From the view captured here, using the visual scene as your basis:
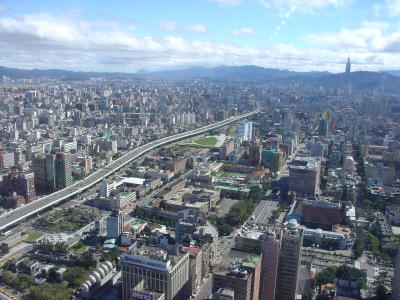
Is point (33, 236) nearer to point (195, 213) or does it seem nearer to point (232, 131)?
point (195, 213)

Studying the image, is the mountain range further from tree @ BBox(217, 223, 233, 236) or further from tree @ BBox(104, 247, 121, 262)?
tree @ BBox(104, 247, 121, 262)

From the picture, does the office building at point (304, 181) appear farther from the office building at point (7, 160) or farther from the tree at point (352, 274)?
the office building at point (7, 160)

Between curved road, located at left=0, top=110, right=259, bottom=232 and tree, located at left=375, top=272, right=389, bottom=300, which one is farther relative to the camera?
curved road, located at left=0, top=110, right=259, bottom=232

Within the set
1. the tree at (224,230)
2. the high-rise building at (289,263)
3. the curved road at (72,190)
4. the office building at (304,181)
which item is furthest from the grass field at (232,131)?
the high-rise building at (289,263)

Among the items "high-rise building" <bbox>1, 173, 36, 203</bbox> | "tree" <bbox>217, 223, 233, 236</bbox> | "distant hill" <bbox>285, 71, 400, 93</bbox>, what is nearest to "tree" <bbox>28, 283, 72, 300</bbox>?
"tree" <bbox>217, 223, 233, 236</bbox>

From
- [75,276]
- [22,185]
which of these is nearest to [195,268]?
[75,276]

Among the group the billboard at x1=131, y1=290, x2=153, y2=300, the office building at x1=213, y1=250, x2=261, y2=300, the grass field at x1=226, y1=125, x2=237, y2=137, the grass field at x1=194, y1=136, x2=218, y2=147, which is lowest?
the grass field at x1=194, y1=136, x2=218, y2=147
